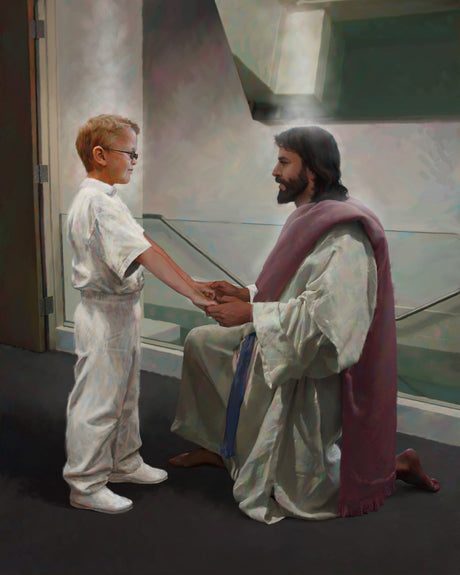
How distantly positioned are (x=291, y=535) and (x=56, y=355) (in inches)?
98.5

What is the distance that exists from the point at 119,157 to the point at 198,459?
136cm

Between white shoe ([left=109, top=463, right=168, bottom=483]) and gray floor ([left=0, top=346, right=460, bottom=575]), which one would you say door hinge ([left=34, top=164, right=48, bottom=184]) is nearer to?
gray floor ([left=0, top=346, right=460, bottom=575])

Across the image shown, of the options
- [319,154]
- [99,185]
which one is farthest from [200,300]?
[319,154]

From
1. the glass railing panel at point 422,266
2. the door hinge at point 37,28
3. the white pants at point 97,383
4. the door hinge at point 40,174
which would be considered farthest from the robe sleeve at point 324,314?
the door hinge at point 37,28

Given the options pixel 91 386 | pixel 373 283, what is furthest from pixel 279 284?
pixel 91 386

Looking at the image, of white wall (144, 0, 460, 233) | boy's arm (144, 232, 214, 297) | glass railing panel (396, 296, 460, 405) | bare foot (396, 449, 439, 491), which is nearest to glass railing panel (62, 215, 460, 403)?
glass railing panel (396, 296, 460, 405)

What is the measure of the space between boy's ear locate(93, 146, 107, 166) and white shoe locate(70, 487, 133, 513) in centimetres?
124

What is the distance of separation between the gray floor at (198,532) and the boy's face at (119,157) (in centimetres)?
127

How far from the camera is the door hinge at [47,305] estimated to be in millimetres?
4105

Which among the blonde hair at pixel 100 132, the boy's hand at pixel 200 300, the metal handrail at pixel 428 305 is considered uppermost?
the blonde hair at pixel 100 132

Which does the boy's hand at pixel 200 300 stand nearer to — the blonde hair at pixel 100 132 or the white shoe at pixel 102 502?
the blonde hair at pixel 100 132

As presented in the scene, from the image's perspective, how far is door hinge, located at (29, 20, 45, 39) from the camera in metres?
3.72

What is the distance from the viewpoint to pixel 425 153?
9.29 ft

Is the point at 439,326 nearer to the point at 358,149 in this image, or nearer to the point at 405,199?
the point at 405,199
